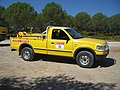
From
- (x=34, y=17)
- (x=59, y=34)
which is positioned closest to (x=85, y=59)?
(x=59, y=34)

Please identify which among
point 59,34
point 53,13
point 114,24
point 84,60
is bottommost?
point 84,60

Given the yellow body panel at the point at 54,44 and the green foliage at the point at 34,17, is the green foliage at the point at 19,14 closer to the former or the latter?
the green foliage at the point at 34,17

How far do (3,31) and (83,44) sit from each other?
382 inches

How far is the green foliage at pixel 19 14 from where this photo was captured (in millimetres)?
43406

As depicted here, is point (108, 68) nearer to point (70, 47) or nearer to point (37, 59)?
point (70, 47)

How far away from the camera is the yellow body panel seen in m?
9.83

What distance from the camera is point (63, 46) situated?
33.6 feet

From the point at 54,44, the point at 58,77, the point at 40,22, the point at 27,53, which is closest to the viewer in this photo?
the point at 58,77

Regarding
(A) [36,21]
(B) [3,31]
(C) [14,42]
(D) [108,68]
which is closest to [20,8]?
(A) [36,21]

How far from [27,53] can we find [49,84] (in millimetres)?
4692

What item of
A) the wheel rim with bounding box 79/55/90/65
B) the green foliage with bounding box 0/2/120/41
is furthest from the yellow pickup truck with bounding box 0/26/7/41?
the green foliage with bounding box 0/2/120/41

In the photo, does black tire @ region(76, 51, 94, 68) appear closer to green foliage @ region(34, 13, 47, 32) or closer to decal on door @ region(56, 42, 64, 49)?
decal on door @ region(56, 42, 64, 49)

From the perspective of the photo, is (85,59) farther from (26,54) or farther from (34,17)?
(34,17)

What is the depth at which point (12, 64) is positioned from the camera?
10453 millimetres
